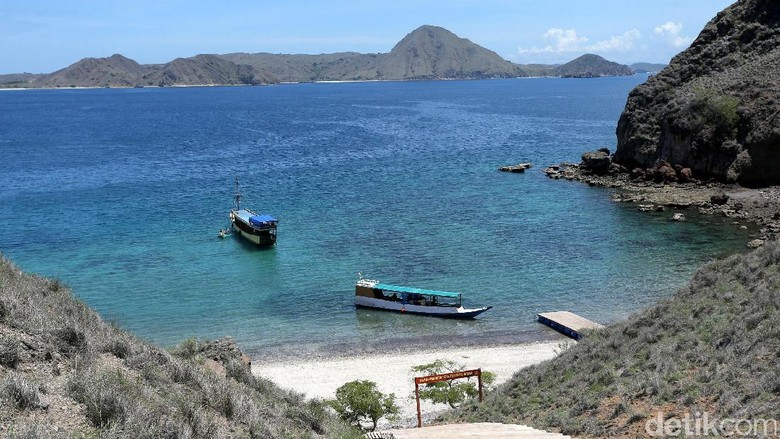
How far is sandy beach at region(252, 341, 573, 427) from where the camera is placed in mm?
26781

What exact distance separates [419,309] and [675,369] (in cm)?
2102

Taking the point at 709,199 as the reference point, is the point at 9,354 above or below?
above

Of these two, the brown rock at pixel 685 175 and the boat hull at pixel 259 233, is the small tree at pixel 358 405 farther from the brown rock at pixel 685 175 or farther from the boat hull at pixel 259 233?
the brown rock at pixel 685 175

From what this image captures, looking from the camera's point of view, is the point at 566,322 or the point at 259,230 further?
the point at 259,230

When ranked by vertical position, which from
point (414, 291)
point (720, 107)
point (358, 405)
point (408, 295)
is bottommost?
point (408, 295)

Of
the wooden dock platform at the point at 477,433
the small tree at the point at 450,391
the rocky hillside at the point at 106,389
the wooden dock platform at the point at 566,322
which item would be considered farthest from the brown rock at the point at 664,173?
the rocky hillside at the point at 106,389

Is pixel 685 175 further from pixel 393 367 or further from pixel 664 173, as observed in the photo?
pixel 393 367

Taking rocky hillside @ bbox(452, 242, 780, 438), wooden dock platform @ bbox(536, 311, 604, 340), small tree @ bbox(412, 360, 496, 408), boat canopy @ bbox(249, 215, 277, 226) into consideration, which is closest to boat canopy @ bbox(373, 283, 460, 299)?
wooden dock platform @ bbox(536, 311, 604, 340)

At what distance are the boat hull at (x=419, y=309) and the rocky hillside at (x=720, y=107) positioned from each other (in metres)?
39.3

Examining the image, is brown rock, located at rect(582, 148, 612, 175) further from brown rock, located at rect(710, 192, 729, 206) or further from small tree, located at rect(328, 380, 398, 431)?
small tree, located at rect(328, 380, 398, 431)

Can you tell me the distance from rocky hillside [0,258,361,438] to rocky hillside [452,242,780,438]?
5.62 m

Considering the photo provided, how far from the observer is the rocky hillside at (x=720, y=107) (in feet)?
203

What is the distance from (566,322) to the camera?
109 feet

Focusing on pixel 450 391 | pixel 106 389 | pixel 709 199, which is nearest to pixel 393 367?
pixel 450 391
